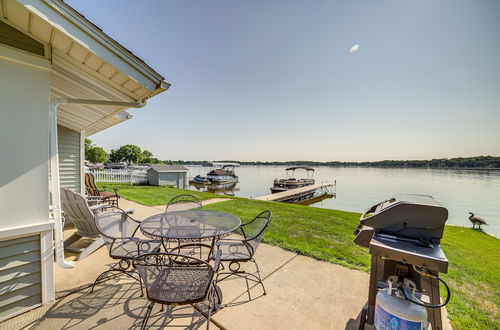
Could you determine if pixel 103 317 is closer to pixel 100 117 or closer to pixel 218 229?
pixel 218 229

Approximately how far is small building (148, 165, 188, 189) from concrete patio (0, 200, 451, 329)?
11.2 meters

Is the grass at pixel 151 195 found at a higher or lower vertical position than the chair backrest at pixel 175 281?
lower

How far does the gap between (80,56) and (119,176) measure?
13.1m

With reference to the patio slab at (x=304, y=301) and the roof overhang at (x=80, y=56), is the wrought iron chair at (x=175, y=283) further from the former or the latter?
the roof overhang at (x=80, y=56)

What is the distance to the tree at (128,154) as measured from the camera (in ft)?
178

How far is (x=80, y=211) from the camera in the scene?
3006mm

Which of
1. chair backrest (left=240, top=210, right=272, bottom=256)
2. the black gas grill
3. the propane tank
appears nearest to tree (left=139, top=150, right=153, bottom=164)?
chair backrest (left=240, top=210, right=272, bottom=256)

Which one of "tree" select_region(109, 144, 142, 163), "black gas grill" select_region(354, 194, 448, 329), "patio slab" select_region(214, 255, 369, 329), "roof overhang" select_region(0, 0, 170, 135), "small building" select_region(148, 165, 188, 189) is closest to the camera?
"black gas grill" select_region(354, 194, 448, 329)

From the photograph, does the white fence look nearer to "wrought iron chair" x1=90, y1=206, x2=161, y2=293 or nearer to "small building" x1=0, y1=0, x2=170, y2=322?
"wrought iron chair" x1=90, y1=206, x2=161, y2=293

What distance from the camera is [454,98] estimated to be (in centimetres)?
808

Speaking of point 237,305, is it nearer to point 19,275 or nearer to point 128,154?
point 19,275

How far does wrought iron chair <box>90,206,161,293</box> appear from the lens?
2.23 meters

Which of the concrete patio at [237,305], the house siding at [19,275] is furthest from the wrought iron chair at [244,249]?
the house siding at [19,275]

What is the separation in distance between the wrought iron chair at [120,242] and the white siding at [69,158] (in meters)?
3.64
